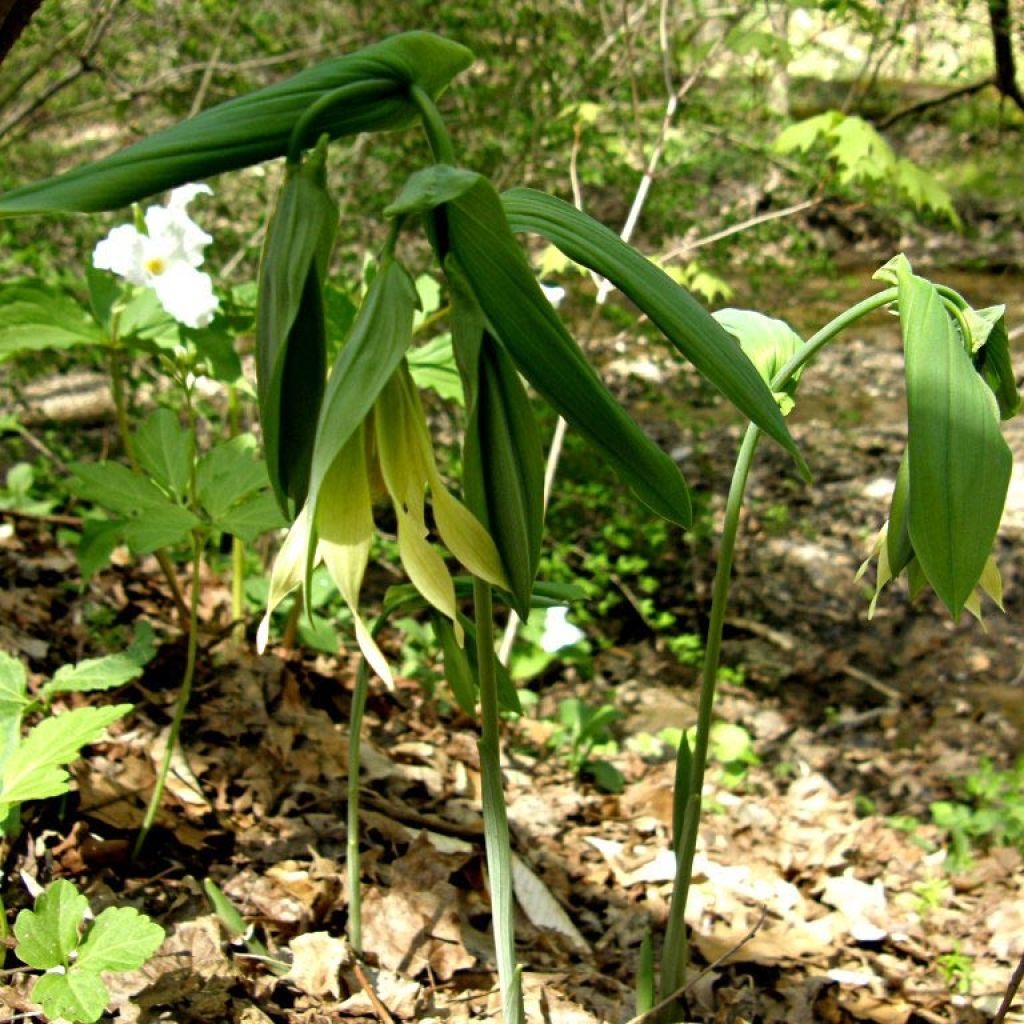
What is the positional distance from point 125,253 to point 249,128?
1.18 metres

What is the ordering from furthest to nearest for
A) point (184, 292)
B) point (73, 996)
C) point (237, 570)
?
point (237, 570) < point (184, 292) < point (73, 996)

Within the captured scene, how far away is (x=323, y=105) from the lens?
775 millimetres

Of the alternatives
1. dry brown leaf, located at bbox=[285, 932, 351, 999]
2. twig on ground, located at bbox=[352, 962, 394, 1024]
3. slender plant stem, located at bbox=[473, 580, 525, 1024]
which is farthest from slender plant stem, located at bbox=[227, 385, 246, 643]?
slender plant stem, located at bbox=[473, 580, 525, 1024]

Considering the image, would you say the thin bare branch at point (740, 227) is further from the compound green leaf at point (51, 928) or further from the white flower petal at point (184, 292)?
the compound green leaf at point (51, 928)

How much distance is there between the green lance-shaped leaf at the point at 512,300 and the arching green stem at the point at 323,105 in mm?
83

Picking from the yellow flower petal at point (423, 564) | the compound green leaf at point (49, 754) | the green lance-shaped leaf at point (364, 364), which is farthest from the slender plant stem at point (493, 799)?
the compound green leaf at point (49, 754)

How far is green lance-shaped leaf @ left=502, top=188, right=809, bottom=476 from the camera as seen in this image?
32.7 inches

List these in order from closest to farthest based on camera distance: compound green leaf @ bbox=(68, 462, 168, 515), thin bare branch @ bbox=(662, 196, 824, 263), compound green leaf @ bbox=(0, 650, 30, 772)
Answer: compound green leaf @ bbox=(0, 650, 30, 772) → compound green leaf @ bbox=(68, 462, 168, 515) → thin bare branch @ bbox=(662, 196, 824, 263)

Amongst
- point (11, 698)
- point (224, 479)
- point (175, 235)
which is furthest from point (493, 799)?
point (175, 235)

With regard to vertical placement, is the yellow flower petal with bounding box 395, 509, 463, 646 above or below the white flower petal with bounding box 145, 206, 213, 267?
below

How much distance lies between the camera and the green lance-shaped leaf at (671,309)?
832 mm

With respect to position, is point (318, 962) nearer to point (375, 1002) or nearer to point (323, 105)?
point (375, 1002)

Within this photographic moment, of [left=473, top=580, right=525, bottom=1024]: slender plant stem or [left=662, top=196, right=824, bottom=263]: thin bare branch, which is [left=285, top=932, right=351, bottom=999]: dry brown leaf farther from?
[left=662, top=196, right=824, bottom=263]: thin bare branch

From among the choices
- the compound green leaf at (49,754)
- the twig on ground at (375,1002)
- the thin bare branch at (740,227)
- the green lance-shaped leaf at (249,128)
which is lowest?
the twig on ground at (375,1002)
